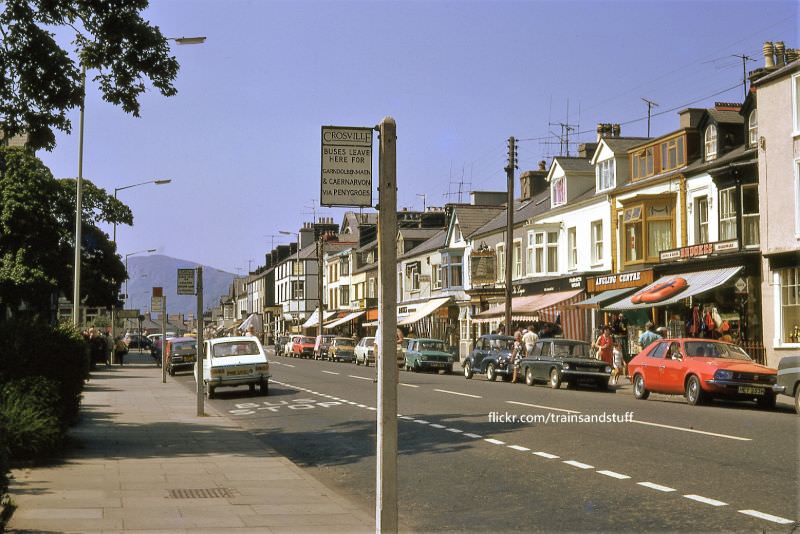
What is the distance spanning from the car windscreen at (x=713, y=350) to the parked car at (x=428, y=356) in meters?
21.7

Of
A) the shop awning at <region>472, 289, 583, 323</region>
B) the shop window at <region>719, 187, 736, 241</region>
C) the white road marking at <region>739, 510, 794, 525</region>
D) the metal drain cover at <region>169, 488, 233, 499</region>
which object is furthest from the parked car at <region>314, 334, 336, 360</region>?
the white road marking at <region>739, 510, 794, 525</region>

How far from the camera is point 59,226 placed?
167 feet

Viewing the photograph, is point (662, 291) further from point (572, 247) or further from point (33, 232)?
point (33, 232)

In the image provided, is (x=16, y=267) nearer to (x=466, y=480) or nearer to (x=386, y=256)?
(x=466, y=480)

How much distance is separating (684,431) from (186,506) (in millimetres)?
9209

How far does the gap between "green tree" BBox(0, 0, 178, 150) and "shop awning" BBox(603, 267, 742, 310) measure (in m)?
21.6

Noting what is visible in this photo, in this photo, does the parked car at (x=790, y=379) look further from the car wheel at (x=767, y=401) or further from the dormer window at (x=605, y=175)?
the dormer window at (x=605, y=175)

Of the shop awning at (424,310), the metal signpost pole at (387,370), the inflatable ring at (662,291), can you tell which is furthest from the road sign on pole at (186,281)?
the shop awning at (424,310)

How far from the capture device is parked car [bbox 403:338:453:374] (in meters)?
44.3

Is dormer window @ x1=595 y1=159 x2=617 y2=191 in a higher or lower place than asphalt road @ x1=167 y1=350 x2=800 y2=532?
higher

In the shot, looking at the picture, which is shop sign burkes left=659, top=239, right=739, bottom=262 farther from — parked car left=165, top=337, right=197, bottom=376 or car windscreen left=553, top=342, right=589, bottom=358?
parked car left=165, top=337, right=197, bottom=376

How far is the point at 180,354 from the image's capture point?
42875 millimetres

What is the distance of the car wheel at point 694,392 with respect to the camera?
867 inches

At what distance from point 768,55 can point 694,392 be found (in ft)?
54.2
